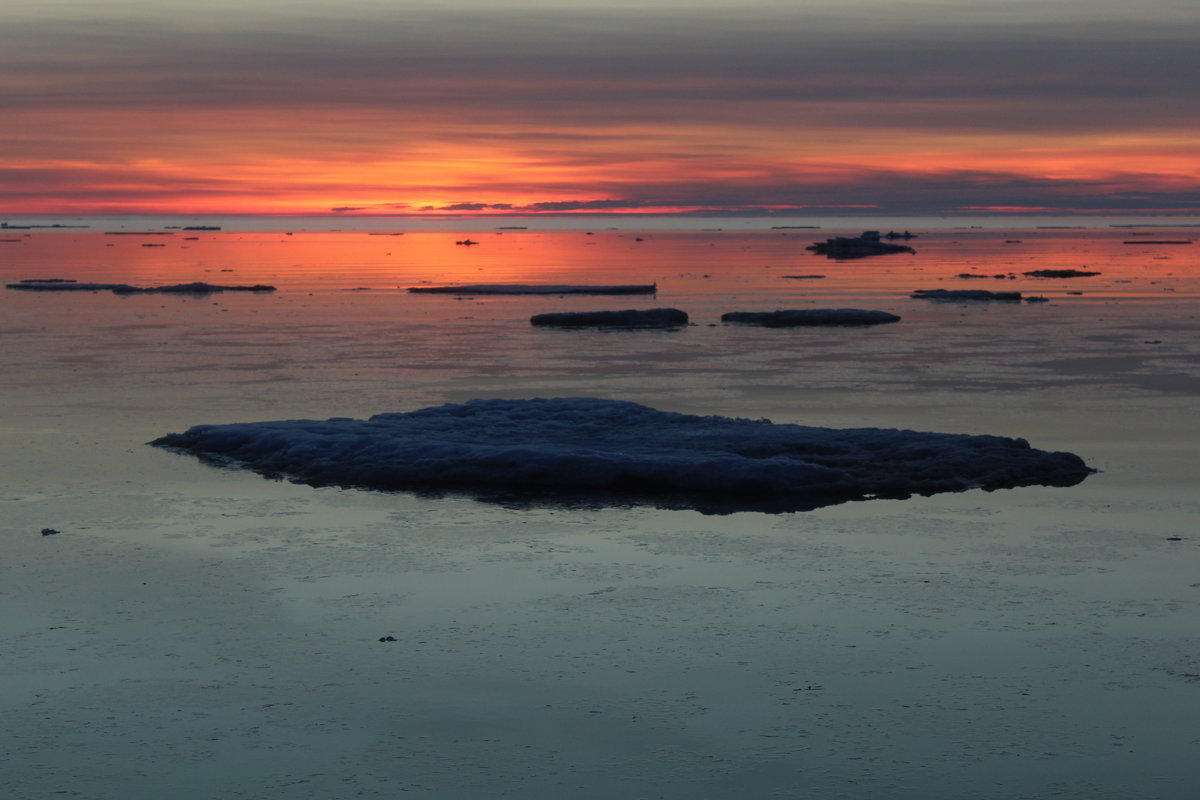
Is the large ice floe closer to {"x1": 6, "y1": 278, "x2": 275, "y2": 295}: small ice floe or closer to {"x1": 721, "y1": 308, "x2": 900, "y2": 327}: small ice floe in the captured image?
{"x1": 721, "y1": 308, "x2": 900, "y2": 327}: small ice floe

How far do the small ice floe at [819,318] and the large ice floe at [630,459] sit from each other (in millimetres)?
14894

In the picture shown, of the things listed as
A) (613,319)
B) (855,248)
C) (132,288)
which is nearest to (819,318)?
(613,319)

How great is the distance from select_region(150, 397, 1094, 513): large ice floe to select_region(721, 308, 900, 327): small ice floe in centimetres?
1489

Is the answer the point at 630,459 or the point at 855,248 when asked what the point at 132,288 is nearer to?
the point at 630,459

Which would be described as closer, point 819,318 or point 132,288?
point 819,318

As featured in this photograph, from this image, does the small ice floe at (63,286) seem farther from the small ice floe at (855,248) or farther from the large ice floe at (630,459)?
the small ice floe at (855,248)

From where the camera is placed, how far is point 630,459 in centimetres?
1073

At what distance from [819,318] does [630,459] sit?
17.3 metres

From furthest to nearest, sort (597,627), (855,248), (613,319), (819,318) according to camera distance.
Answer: (855,248)
(613,319)
(819,318)
(597,627)

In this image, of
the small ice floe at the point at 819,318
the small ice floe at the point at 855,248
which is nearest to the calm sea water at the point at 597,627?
the small ice floe at the point at 819,318

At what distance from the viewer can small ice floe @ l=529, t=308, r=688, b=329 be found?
27406 millimetres

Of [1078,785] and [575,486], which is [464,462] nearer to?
[575,486]

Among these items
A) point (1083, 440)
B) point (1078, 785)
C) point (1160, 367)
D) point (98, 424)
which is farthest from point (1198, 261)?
point (1078, 785)

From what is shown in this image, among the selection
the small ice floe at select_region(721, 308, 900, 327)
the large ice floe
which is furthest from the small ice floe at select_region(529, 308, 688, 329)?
the large ice floe
